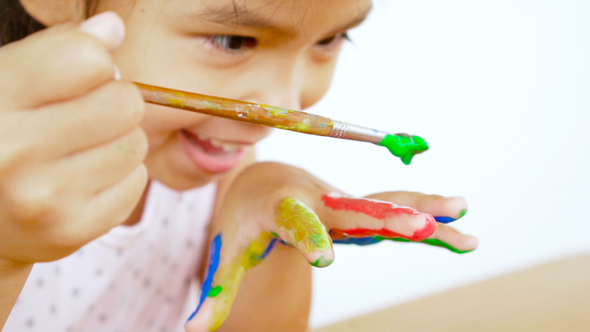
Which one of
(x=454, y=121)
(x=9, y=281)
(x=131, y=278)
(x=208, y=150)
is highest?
(x=454, y=121)

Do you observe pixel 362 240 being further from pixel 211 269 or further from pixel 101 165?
pixel 101 165

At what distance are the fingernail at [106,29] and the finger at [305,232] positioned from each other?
7.1 inches

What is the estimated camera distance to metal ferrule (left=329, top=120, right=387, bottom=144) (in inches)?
16.3

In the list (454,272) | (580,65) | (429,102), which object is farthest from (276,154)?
(580,65)

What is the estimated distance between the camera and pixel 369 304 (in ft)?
3.70

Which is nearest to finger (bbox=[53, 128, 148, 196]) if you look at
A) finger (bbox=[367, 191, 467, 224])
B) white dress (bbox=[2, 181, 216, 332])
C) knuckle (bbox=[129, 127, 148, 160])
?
knuckle (bbox=[129, 127, 148, 160])

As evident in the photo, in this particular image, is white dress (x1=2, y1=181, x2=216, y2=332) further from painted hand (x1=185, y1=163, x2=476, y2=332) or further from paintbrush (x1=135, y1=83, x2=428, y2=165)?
paintbrush (x1=135, y1=83, x2=428, y2=165)

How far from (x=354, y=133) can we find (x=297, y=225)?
0.31 feet

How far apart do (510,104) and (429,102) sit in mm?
201

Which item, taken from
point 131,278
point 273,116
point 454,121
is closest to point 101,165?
point 273,116

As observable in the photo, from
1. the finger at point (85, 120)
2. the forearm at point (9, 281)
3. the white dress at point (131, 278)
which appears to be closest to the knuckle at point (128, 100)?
the finger at point (85, 120)

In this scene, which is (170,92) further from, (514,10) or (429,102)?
(514,10)

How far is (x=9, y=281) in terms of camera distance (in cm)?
36

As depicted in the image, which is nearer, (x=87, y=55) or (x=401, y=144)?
(x=87, y=55)
